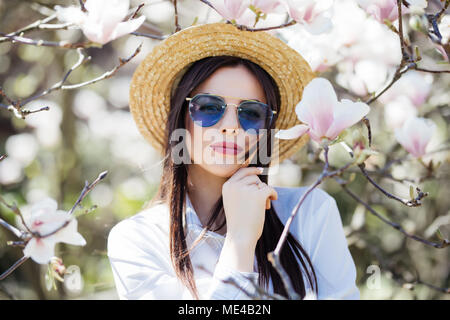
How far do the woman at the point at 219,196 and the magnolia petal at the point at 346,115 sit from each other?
13.4 inches

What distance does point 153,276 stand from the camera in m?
1.38

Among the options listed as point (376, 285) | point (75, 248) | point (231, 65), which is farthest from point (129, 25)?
point (75, 248)

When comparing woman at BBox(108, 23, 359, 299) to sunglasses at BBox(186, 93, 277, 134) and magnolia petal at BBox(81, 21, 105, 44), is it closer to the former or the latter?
sunglasses at BBox(186, 93, 277, 134)

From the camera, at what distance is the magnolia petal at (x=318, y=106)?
117 centimetres

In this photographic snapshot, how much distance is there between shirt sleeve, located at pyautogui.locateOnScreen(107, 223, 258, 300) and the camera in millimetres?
1248

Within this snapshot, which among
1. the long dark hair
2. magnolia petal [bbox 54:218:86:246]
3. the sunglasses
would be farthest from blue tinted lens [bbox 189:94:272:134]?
magnolia petal [bbox 54:218:86:246]

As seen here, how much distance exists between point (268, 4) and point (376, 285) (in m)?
1.38

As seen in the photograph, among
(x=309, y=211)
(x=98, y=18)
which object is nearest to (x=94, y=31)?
(x=98, y=18)

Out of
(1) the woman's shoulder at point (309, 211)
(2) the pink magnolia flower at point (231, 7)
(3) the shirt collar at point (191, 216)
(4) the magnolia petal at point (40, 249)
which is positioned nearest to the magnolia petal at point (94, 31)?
(2) the pink magnolia flower at point (231, 7)

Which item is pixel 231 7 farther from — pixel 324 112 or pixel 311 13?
pixel 324 112

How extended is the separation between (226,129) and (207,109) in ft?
0.30

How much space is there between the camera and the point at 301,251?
1.54 metres

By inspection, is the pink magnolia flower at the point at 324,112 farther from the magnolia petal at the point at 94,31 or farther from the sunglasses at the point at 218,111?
the magnolia petal at the point at 94,31
